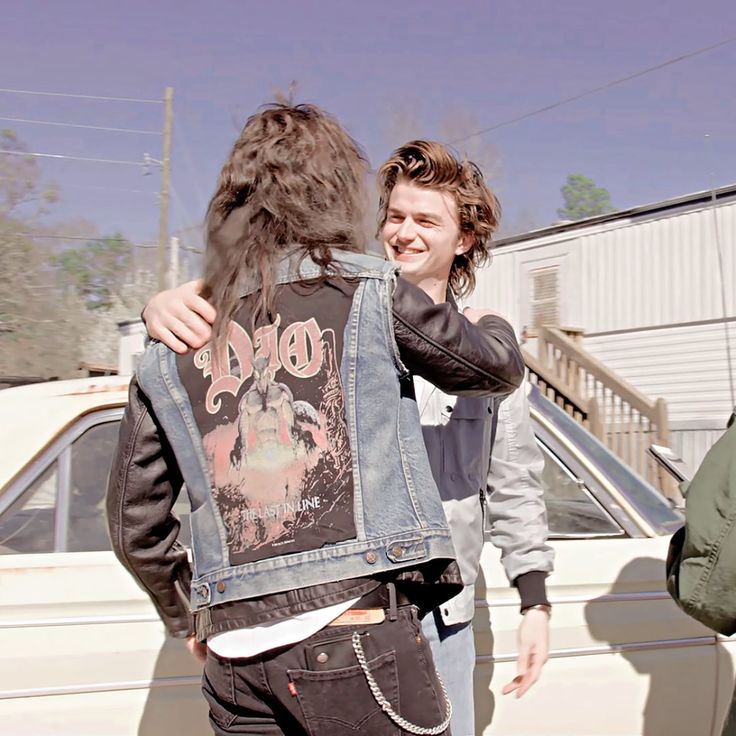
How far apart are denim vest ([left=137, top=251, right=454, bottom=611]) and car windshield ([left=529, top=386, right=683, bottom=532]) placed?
1.58 metres

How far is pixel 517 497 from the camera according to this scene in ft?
7.54

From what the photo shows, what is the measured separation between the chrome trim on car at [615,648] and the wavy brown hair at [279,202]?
1497 millimetres

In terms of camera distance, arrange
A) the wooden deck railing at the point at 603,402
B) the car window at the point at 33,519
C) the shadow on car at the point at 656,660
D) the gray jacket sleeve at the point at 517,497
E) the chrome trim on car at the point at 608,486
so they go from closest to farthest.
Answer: the gray jacket sleeve at the point at 517,497, the car window at the point at 33,519, the shadow on car at the point at 656,660, the chrome trim on car at the point at 608,486, the wooden deck railing at the point at 603,402

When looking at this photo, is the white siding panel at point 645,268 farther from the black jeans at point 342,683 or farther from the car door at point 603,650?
the black jeans at point 342,683

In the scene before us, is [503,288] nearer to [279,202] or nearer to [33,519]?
[33,519]

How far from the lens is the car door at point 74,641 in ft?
7.73

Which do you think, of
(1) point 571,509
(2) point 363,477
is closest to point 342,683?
(2) point 363,477

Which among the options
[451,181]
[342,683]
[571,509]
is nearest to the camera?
[342,683]

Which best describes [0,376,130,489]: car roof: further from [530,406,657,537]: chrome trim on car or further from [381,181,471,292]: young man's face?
[530,406,657,537]: chrome trim on car

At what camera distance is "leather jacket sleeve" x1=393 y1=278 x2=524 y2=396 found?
1.62 m

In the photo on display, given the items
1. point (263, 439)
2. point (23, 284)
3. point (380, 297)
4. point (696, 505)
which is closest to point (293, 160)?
point (380, 297)

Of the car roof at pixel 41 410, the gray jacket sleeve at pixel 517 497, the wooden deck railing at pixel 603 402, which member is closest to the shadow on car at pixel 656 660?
the gray jacket sleeve at pixel 517 497

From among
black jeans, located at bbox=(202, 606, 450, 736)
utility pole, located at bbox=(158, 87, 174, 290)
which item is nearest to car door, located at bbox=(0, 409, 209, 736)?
black jeans, located at bbox=(202, 606, 450, 736)

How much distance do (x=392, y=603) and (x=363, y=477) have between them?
21cm
